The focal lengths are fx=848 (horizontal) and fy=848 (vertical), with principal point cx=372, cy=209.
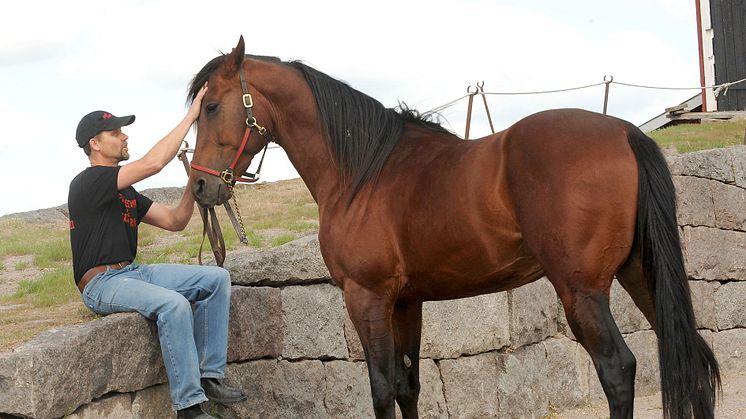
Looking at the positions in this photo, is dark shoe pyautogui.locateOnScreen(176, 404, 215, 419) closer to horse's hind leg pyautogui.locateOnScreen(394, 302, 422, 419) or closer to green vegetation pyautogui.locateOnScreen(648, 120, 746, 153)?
horse's hind leg pyautogui.locateOnScreen(394, 302, 422, 419)

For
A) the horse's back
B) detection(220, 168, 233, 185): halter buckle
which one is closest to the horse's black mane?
A: detection(220, 168, 233, 185): halter buckle

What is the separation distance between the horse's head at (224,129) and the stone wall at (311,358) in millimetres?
915

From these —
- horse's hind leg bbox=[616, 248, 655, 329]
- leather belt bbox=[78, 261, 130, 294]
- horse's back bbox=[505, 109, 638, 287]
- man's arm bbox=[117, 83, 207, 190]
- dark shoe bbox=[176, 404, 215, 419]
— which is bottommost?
dark shoe bbox=[176, 404, 215, 419]

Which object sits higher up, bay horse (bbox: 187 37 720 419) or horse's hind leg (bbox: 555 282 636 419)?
bay horse (bbox: 187 37 720 419)

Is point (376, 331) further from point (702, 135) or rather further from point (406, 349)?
point (702, 135)

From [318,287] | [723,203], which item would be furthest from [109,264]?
[723,203]

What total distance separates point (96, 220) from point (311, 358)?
1892mm

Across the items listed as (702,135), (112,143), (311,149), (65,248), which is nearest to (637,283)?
(311,149)

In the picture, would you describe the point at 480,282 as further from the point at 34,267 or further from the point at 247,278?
the point at 34,267

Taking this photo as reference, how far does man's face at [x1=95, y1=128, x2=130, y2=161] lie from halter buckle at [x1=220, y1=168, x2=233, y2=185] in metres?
0.81

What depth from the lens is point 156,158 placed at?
4.65 meters

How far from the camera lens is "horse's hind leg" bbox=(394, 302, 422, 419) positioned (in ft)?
15.2

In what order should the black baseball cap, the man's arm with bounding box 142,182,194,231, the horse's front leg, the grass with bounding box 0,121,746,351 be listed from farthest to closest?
the grass with bounding box 0,121,746,351 < the man's arm with bounding box 142,182,194,231 < the black baseball cap < the horse's front leg

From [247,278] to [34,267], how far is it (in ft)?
7.96
